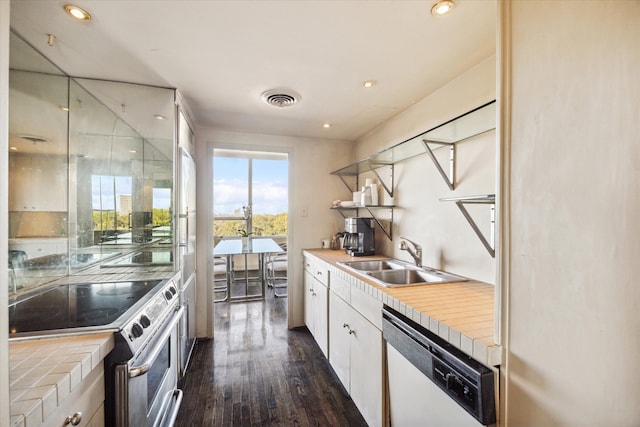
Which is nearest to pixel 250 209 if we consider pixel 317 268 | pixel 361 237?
pixel 317 268

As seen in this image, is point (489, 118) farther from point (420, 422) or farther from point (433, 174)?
point (420, 422)

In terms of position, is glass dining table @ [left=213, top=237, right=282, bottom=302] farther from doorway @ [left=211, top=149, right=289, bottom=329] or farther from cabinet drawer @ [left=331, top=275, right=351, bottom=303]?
cabinet drawer @ [left=331, top=275, right=351, bottom=303]

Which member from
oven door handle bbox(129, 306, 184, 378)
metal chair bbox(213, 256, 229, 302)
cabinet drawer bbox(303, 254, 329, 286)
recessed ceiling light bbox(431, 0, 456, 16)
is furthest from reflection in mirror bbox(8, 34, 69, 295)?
metal chair bbox(213, 256, 229, 302)

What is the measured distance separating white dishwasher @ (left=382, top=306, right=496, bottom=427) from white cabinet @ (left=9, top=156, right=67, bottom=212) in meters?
2.05

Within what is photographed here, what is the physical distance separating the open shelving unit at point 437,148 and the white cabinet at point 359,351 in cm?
76

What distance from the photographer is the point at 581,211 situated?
24.2 inches

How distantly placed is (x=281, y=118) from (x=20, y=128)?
1.69 m

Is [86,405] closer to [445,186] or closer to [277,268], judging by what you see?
[445,186]

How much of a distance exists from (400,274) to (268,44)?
1784mm

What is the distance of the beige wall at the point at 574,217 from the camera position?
21.2 inches

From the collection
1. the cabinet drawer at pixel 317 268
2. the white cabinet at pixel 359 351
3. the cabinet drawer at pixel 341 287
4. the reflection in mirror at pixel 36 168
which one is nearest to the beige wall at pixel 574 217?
the white cabinet at pixel 359 351

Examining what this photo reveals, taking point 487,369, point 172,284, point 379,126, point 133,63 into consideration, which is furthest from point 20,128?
point 379,126

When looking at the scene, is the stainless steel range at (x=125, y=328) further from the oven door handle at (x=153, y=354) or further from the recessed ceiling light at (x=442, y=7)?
the recessed ceiling light at (x=442, y=7)

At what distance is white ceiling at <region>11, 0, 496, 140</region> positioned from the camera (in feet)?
3.70
